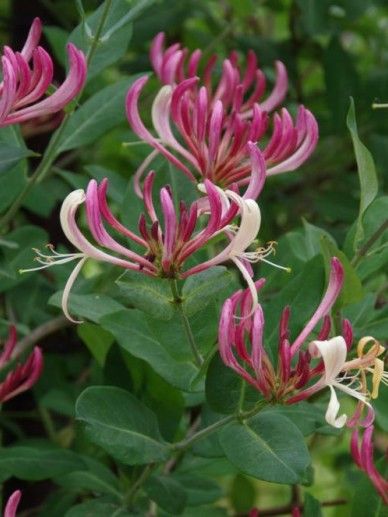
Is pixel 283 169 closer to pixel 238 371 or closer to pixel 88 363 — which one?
pixel 238 371

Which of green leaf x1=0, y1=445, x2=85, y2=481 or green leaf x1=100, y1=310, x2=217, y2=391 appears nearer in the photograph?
green leaf x1=100, y1=310, x2=217, y2=391

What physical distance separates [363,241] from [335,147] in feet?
2.65

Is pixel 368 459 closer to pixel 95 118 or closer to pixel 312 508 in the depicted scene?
pixel 312 508

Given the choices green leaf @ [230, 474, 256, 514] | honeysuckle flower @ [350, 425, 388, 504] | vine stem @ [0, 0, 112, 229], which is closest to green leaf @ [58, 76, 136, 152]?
vine stem @ [0, 0, 112, 229]

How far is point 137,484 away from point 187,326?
24cm

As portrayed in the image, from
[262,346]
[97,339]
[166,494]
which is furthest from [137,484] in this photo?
[262,346]

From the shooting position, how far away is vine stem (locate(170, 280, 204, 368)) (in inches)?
35.0

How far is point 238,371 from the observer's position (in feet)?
2.89

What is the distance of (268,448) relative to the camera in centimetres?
91

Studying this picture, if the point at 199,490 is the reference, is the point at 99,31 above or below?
above

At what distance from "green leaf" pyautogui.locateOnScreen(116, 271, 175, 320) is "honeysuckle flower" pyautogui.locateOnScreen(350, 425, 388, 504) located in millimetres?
211

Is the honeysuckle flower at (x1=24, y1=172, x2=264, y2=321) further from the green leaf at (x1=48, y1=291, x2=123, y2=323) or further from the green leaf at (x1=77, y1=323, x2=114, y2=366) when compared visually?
the green leaf at (x1=77, y1=323, x2=114, y2=366)

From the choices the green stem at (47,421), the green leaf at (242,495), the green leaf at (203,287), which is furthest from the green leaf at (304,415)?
the green leaf at (242,495)

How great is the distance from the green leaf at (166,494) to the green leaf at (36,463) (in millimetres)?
93
